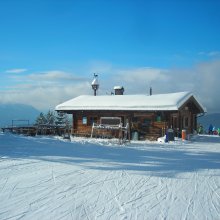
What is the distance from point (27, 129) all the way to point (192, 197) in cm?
2272

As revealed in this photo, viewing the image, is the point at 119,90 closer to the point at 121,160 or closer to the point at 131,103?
the point at 131,103

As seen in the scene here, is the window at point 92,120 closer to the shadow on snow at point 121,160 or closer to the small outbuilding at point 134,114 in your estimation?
the small outbuilding at point 134,114

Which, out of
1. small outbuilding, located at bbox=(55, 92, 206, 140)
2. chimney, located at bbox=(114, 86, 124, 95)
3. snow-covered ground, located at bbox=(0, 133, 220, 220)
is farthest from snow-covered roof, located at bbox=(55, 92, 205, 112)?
snow-covered ground, located at bbox=(0, 133, 220, 220)

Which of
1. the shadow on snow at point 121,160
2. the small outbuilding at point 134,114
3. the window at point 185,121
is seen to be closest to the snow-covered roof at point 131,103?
the small outbuilding at point 134,114

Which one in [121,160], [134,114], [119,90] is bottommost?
[121,160]

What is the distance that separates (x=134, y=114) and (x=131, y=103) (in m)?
0.86

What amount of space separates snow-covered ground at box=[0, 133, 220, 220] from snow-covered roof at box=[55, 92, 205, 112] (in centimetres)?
1142

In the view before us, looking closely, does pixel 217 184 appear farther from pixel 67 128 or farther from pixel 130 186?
pixel 67 128

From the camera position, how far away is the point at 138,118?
26.7 meters

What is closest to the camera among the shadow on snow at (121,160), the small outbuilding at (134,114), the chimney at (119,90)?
the shadow on snow at (121,160)

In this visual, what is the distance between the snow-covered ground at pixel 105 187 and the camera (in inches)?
267

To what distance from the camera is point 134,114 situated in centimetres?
2670

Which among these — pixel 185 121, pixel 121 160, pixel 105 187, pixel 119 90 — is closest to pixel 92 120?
pixel 185 121

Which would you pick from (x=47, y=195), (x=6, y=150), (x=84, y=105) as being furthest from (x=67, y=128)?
(x=47, y=195)
